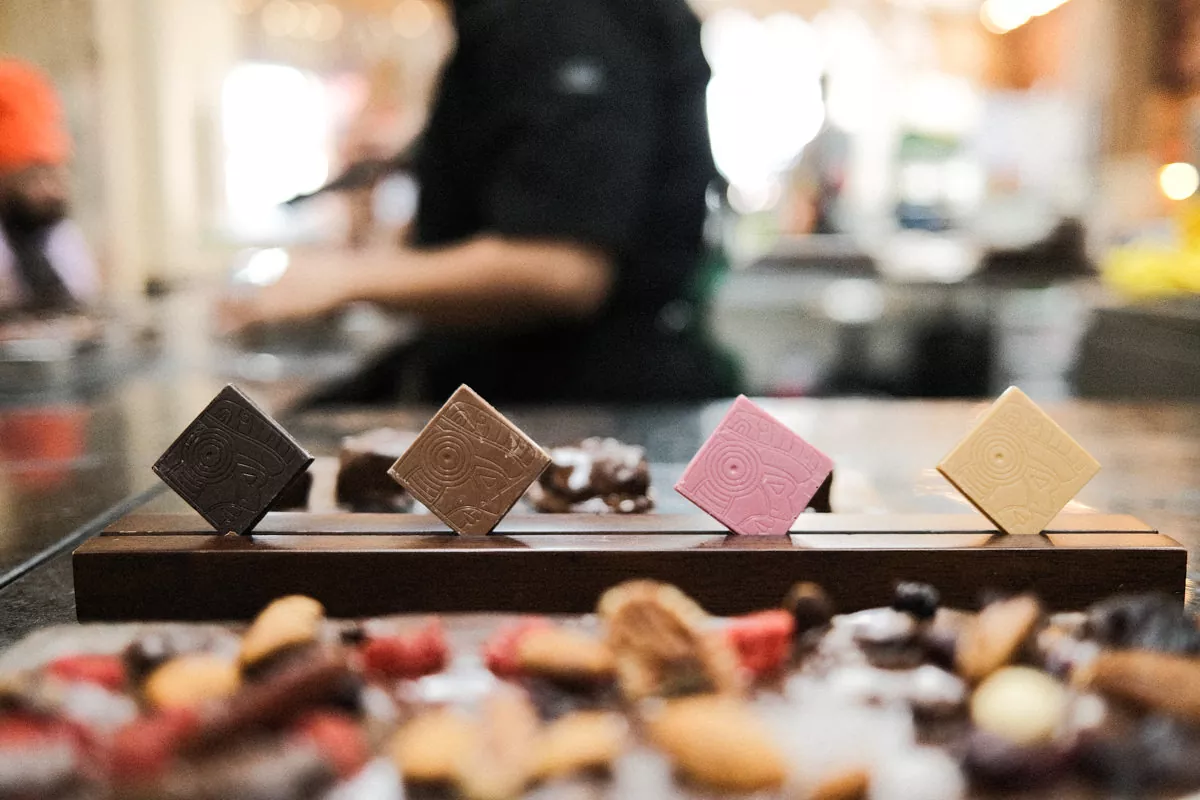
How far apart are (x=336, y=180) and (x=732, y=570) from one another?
5.24 feet

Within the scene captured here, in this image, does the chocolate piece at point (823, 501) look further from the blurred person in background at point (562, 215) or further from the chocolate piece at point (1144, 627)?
the blurred person in background at point (562, 215)

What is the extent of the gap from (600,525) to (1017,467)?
0.34 metres

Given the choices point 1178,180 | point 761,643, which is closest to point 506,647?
point 761,643

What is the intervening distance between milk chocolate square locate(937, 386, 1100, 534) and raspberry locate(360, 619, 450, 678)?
42 cm

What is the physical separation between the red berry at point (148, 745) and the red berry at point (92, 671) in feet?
0.26

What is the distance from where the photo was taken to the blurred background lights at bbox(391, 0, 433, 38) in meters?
5.27

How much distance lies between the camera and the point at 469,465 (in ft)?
2.51

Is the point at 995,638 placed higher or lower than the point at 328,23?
lower

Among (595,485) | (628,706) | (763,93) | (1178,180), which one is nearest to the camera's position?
(628,706)

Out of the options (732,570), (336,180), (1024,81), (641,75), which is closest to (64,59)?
(336,180)

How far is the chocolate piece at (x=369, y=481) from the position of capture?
3.03 ft

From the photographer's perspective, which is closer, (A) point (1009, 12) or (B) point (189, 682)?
(B) point (189, 682)

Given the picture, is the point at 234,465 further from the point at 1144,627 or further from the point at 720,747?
the point at 1144,627

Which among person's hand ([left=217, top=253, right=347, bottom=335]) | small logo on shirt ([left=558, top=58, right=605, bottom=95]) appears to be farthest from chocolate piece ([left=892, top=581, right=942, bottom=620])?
person's hand ([left=217, top=253, right=347, bottom=335])
